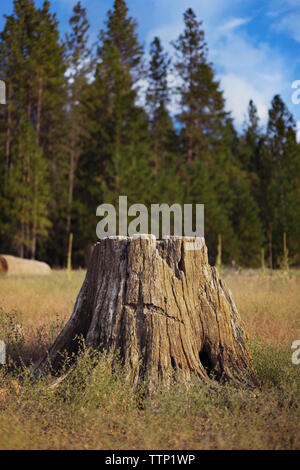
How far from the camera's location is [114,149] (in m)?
18.2

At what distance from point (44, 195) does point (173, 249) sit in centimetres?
1558

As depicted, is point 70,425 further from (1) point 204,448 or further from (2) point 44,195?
(2) point 44,195

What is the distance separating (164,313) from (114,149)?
15.5 metres

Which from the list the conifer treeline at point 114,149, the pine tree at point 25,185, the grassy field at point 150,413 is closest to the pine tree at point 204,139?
the conifer treeline at point 114,149

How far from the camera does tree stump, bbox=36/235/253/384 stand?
11.4ft

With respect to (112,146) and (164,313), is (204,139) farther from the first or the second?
(164,313)

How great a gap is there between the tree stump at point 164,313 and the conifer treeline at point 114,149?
37.8ft

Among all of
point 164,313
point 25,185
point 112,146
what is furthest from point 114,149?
point 164,313

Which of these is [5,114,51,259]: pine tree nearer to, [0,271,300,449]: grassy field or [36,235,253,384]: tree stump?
[0,271,300,449]: grassy field

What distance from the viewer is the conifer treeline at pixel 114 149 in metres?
17.8

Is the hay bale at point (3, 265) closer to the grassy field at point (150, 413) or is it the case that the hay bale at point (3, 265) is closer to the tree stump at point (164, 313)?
the grassy field at point (150, 413)

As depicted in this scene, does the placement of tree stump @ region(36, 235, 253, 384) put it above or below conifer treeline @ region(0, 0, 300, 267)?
below

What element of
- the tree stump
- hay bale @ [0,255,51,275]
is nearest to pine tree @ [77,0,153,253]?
hay bale @ [0,255,51,275]

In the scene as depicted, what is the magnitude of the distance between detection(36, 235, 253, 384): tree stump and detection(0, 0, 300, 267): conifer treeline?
11514 millimetres
